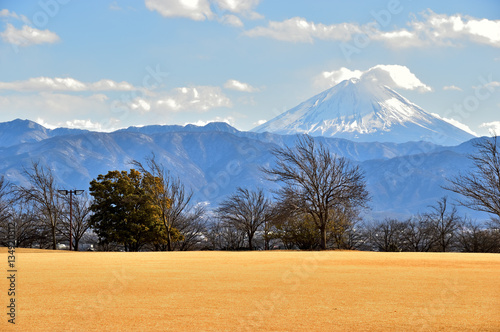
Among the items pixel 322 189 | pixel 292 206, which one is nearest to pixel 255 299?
pixel 292 206

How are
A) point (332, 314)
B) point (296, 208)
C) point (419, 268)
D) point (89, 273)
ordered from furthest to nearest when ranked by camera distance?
point (296, 208), point (419, 268), point (89, 273), point (332, 314)

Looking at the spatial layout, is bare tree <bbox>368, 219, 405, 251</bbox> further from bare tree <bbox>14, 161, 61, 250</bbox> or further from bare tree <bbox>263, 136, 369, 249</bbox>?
bare tree <bbox>14, 161, 61, 250</bbox>

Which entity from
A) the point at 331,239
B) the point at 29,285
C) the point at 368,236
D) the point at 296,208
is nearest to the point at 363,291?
the point at 29,285

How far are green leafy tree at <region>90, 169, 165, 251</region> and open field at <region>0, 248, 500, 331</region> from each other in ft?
91.2

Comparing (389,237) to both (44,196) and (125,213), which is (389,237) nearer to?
(125,213)

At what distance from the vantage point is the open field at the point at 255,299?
10883 mm

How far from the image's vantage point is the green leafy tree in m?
47.4

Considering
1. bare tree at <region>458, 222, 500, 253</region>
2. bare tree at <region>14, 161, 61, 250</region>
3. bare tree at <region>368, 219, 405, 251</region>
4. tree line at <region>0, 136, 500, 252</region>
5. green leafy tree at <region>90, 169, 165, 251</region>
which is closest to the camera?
tree line at <region>0, 136, 500, 252</region>

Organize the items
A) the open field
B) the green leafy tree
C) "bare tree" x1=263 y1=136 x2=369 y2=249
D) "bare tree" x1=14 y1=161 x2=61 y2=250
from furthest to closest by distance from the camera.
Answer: "bare tree" x1=14 y1=161 x2=61 y2=250, the green leafy tree, "bare tree" x1=263 y1=136 x2=369 y2=249, the open field

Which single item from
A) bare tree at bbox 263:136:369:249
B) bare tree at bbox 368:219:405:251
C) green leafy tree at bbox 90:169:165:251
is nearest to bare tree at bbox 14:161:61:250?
green leafy tree at bbox 90:169:165:251

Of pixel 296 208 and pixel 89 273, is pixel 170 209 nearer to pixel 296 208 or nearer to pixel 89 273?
pixel 296 208

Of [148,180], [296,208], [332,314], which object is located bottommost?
[332,314]

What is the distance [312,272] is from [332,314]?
23.2ft

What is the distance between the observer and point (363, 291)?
1436cm
